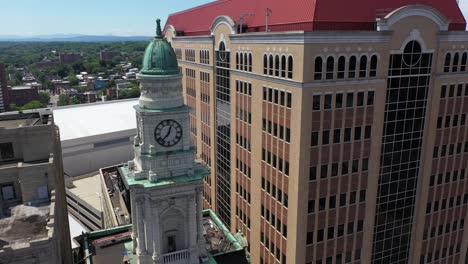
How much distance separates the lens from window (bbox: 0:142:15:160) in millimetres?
38312

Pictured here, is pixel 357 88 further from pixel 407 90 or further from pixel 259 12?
pixel 259 12

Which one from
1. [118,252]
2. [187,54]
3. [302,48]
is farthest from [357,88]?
[187,54]

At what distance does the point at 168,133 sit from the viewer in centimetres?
3497

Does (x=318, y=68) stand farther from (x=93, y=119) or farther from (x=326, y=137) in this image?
(x=93, y=119)

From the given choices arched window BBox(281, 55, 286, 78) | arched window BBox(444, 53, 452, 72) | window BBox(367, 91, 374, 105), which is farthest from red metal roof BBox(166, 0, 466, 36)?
window BBox(367, 91, 374, 105)

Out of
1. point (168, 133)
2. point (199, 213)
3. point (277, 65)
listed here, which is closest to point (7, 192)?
point (168, 133)

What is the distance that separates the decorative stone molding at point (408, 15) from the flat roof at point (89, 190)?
63.0 metres

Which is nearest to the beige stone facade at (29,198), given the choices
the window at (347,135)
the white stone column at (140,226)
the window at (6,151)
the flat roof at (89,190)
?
the window at (6,151)

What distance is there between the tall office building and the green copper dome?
Answer: 12.3 metres

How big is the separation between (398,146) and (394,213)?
8.97m

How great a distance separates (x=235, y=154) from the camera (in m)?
54.9

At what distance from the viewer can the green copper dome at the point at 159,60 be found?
34562mm

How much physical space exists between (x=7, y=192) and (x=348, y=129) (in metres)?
34.8

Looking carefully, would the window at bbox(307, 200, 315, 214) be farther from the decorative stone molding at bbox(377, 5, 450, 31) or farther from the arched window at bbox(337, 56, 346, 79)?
the decorative stone molding at bbox(377, 5, 450, 31)
